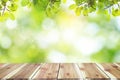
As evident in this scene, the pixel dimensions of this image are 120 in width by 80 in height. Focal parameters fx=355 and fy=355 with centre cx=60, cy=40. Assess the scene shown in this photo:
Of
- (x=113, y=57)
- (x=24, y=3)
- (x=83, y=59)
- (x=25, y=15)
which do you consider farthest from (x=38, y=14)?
(x=24, y=3)

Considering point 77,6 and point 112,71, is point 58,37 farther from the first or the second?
point 77,6

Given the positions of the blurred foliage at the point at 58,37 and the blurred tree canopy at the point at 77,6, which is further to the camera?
the blurred foliage at the point at 58,37

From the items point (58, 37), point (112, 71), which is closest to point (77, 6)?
point (112, 71)

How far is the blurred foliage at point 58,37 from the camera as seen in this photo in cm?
505

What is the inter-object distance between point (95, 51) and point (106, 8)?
2293mm

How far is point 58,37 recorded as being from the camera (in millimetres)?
5086

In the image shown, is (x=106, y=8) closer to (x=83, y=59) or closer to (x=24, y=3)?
(x=24, y=3)

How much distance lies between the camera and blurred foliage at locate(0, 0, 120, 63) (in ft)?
16.6

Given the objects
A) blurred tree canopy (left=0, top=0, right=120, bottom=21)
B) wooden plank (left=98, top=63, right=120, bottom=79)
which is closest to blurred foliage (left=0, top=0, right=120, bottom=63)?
wooden plank (left=98, top=63, right=120, bottom=79)

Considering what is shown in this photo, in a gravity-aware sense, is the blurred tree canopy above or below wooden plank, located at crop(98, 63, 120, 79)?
above

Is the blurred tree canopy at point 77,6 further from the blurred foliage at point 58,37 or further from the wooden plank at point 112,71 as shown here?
the blurred foliage at point 58,37

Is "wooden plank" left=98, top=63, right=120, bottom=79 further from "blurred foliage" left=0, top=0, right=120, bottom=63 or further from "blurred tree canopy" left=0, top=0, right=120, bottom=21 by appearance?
"blurred foliage" left=0, top=0, right=120, bottom=63

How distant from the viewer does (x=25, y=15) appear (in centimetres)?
507

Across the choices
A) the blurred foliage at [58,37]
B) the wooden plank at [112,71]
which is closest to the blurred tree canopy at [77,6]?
the wooden plank at [112,71]
